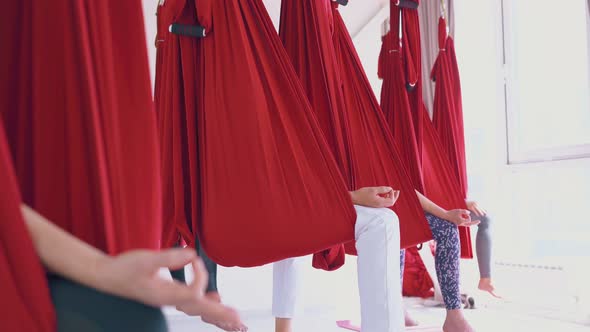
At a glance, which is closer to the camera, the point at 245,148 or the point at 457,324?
the point at 245,148

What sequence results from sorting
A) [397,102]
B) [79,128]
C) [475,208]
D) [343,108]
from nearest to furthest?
[79,128]
[343,108]
[397,102]
[475,208]

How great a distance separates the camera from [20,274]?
0.51m

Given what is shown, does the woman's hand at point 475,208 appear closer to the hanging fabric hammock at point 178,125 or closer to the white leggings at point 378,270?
A: the white leggings at point 378,270

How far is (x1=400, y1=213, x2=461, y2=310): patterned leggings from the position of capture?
242 centimetres

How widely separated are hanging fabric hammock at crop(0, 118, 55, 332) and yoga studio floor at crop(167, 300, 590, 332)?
2.26m

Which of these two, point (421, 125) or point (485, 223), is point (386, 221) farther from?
point (485, 223)

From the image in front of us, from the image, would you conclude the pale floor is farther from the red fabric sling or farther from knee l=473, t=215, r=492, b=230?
the red fabric sling

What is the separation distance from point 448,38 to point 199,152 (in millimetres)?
1733

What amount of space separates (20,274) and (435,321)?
8.72 feet

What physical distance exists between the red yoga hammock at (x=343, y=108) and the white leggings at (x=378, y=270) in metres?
0.30

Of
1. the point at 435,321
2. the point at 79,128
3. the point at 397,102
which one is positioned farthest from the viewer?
the point at 435,321

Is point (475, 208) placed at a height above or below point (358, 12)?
below

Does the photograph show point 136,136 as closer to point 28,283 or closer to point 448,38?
point 28,283

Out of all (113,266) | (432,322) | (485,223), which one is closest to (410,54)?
(485,223)
